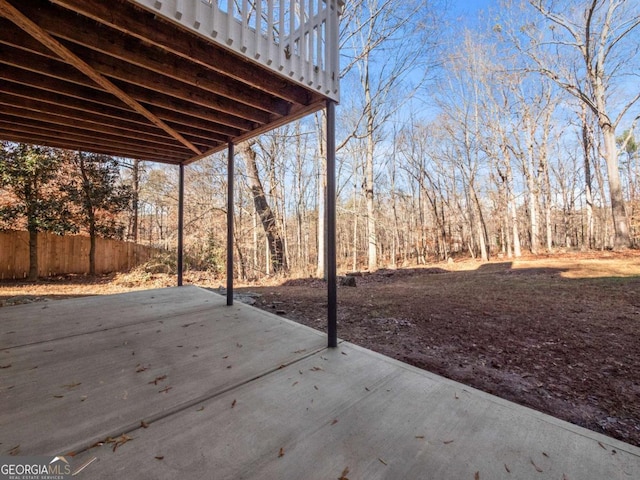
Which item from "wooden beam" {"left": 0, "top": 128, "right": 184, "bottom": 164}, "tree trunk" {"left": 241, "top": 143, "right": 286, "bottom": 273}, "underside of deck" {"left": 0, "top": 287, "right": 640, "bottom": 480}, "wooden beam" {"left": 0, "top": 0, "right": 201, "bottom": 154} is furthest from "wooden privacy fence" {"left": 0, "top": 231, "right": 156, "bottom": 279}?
"wooden beam" {"left": 0, "top": 0, "right": 201, "bottom": 154}

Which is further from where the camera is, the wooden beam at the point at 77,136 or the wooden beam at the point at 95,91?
the wooden beam at the point at 77,136

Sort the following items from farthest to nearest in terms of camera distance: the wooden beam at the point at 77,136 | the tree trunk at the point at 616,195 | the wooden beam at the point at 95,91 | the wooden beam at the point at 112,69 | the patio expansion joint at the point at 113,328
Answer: the tree trunk at the point at 616,195
the wooden beam at the point at 77,136
the patio expansion joint at the point at 113,328
the wooden beam at the point at 95,91
the wooden beam at the point at 112,69

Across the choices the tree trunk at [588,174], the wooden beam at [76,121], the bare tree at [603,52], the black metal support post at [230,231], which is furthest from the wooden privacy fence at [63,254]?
the tree trunk at [588,174]

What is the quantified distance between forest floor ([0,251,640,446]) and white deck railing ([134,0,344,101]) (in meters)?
2.51

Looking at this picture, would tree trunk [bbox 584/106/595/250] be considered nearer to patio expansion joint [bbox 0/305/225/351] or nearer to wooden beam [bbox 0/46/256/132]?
wooden beam [bbox 0/46/256/132]

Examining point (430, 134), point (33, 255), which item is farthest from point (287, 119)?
point (430, 134)

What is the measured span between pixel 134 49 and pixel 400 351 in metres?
3.31

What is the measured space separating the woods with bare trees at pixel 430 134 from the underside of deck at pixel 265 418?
5921 millimetres

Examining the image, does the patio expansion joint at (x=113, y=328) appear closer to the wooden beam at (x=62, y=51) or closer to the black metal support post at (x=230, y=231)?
the black metal support post at (x=230, y=231)

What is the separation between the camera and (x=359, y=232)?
755 inches

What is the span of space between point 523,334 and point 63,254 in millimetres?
11909

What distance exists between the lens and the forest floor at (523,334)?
1931 mm

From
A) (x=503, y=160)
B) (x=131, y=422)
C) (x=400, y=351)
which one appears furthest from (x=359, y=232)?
(x=131, y=422)

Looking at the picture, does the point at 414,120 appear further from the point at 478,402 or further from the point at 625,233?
the point at 478,402
